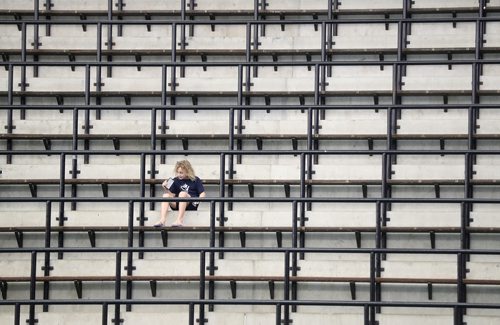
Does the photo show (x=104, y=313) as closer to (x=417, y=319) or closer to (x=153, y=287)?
(x=153, y=287)

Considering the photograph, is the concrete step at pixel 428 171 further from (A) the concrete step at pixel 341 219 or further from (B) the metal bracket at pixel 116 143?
(B) the metal bracket at pixel 116 143

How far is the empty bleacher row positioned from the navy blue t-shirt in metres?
0.18

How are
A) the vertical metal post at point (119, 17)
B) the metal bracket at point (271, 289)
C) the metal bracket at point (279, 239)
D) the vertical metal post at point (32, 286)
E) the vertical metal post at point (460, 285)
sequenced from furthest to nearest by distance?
the vertical metal post at point (119, 17)
the metal bracket at point (279, 239)
the metal bracket at point (271, 289)
the vertical metal post at point (32, 286)
the vertical metal post at point (460, 285)

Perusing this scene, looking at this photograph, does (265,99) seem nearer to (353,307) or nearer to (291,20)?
(291,20)

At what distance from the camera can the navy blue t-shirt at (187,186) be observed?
373 inches

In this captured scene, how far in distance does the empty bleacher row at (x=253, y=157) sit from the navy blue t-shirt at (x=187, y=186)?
183 mm

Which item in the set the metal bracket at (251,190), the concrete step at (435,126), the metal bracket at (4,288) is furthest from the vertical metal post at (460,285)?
the metal bracket at (4,288)

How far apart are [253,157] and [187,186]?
0.80m

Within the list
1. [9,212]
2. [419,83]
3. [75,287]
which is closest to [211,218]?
[75,287]

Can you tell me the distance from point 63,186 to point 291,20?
2.66 metres

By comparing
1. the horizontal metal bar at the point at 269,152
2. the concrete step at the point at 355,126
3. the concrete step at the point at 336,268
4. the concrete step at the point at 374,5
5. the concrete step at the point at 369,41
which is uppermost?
the concrete step at the point at 374,5

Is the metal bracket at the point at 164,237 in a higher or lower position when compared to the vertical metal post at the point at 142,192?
lower

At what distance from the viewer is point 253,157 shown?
1006 centimetres

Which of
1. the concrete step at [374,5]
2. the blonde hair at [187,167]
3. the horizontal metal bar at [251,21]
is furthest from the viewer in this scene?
the concrete step at [374,5]
